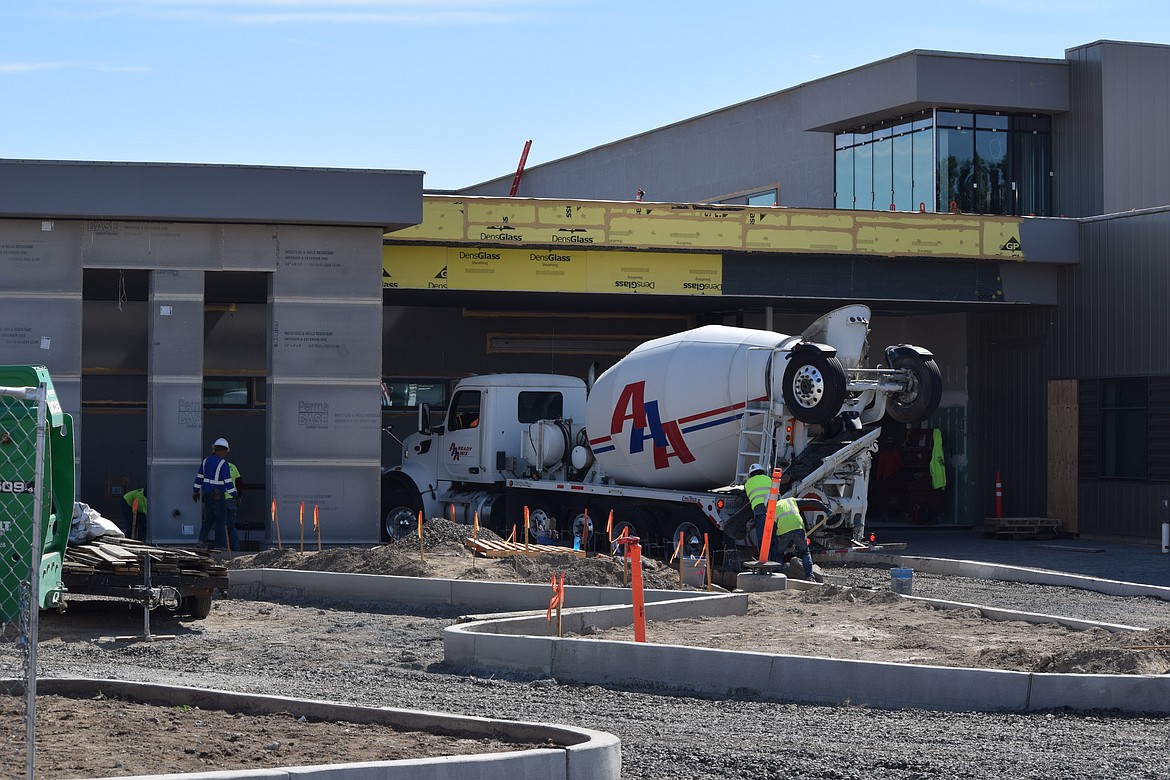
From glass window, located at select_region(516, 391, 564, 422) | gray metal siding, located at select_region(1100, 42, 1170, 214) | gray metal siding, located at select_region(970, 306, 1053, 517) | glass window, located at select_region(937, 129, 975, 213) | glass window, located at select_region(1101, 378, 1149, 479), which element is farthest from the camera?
glass window, located at select_region(937, 129, 975, 213)

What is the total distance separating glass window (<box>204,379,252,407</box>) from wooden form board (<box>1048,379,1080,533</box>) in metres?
16.9

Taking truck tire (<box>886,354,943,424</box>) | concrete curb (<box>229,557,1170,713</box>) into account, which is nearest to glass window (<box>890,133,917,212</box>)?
truck tire (<box>886,354,943,424</box>)

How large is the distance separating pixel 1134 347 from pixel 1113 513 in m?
3.30

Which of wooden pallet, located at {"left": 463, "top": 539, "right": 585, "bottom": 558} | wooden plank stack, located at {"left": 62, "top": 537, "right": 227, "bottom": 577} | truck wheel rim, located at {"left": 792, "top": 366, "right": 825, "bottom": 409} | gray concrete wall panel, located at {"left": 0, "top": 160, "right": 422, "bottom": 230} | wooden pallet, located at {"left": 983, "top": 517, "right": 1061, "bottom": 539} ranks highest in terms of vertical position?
gray concrete wall panel, located at {"left": 0, "top": 160, "right": 422, "bottom": 230}

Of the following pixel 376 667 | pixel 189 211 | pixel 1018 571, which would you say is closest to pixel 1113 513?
pixel 1018 571

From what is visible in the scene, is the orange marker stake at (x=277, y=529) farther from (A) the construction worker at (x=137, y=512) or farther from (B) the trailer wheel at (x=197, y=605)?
(B) the trailer wheel at (x=197, y=605)

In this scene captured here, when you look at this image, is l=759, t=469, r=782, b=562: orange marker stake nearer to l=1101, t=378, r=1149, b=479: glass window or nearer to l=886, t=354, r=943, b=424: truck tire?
l=886, t=354, r=943, b=424: truck tire

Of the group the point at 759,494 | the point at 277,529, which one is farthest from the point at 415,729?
the point at 277,529

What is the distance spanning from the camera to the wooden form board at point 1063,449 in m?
30.1

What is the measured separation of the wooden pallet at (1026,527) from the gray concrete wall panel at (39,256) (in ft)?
59.2

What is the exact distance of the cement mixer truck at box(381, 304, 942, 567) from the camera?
2103 cm

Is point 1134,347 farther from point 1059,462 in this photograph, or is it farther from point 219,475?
point 219,475

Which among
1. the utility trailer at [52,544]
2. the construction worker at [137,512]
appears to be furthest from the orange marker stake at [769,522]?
the construction worker at [137,512]

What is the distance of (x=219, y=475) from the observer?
73.8 feet
